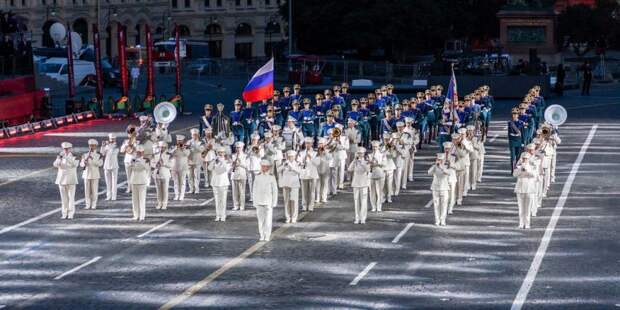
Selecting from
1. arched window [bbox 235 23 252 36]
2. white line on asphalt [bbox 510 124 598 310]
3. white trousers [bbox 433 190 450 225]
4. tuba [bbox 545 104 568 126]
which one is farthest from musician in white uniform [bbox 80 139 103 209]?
arched window [bbox 235 23 252 36]

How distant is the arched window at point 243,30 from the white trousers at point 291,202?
339ft

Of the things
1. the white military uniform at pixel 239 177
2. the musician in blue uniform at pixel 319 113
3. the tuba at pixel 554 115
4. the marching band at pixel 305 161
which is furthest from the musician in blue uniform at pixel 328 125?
the white military uniform at pixel 239 177

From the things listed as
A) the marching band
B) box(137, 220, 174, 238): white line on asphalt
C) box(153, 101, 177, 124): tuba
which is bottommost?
box(137, 220, 174, 238): white line on asphalt

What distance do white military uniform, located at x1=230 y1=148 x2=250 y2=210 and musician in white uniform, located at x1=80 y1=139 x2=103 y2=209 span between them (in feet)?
10.5

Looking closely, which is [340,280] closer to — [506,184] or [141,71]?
[506,184]

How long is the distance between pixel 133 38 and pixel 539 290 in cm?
10830

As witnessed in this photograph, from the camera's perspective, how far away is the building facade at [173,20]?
428ft

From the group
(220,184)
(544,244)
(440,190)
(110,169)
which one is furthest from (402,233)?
(110,169)

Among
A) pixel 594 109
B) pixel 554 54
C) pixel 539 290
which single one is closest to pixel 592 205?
pixel 539 290

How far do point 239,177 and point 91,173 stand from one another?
3562mm

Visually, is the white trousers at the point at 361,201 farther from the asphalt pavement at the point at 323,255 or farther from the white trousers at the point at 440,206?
the white trousers at the point at 440,206

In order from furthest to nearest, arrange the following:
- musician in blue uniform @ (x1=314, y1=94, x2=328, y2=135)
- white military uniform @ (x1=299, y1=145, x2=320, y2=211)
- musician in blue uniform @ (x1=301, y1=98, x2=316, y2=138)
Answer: musician in blue uniform @ (x1=314, y1=94, x2=328, y2=135) → musician in blue uniform @ (x1=301, y1=98, x2=316, y2=138) → white military uniform @ (x1=299, y1=145, x2=320, y2=211)

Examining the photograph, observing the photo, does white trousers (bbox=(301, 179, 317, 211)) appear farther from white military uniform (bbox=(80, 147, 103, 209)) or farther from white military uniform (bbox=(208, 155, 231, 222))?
white military uniform (bbox=(80, 147, 103, 209))

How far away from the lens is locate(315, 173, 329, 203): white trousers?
37906mm
